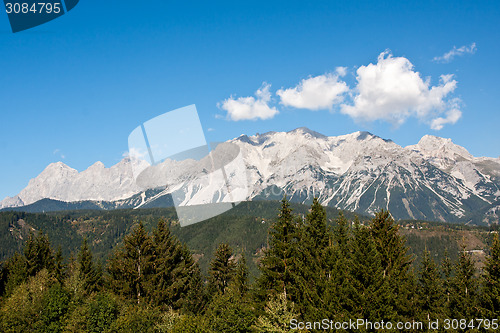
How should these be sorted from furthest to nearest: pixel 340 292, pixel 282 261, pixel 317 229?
pixel 317 229
pixel 282 261
pixel 340 292

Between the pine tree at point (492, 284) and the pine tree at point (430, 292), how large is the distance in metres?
6.25

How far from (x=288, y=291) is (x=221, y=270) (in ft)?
85.7

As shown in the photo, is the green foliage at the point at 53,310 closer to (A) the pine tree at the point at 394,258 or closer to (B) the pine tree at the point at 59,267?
(B) the pine tree at the point at 59,267

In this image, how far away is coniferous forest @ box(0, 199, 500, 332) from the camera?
29031 millimetres

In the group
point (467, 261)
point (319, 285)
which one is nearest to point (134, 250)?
point (319, 285)

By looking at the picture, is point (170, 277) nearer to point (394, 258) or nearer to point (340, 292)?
point (340, 292)

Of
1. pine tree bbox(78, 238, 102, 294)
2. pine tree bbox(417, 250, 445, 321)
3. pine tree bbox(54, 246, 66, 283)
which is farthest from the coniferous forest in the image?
pine tree bbox(54, 246, 66, 283)

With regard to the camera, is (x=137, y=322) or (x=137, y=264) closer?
(x=137, y=322)

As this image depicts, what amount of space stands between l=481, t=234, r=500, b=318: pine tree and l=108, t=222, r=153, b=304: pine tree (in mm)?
38339

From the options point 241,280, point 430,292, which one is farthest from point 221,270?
point 430,292

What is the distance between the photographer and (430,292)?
4906 cm

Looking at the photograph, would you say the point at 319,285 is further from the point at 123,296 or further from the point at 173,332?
the point at 123,296

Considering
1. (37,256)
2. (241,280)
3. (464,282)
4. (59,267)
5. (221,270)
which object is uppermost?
(37,256)

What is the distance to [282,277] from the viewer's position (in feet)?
112
